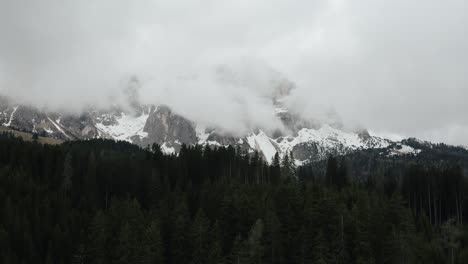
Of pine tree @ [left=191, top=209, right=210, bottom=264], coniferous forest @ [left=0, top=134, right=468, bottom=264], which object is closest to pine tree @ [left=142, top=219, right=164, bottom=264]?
coniferous forest @ [left=0, top=134, right=468, bottom=264]

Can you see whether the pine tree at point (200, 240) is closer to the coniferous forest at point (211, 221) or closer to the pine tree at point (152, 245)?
the coniferous forest at point (211, 221)

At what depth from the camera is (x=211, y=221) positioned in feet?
292

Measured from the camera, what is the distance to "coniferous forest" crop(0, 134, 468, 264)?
7062cm

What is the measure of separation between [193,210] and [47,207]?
29895 mm

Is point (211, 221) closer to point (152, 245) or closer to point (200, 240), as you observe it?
point (200, 240)

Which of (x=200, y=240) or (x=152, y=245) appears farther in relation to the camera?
(x=200, y=240)

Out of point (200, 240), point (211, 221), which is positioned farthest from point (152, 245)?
point (211, 221)

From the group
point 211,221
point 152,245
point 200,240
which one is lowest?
point 152,245

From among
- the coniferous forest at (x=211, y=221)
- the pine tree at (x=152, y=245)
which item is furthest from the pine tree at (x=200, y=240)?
the pine tree at (x=152, y=245)

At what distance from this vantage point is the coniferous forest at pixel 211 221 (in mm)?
70625

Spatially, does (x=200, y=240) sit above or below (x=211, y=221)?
below

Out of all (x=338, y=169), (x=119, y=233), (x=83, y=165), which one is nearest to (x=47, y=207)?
(x=119, y=233)

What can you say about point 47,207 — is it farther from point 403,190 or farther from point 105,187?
point 403,190

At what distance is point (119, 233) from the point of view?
79.0m
